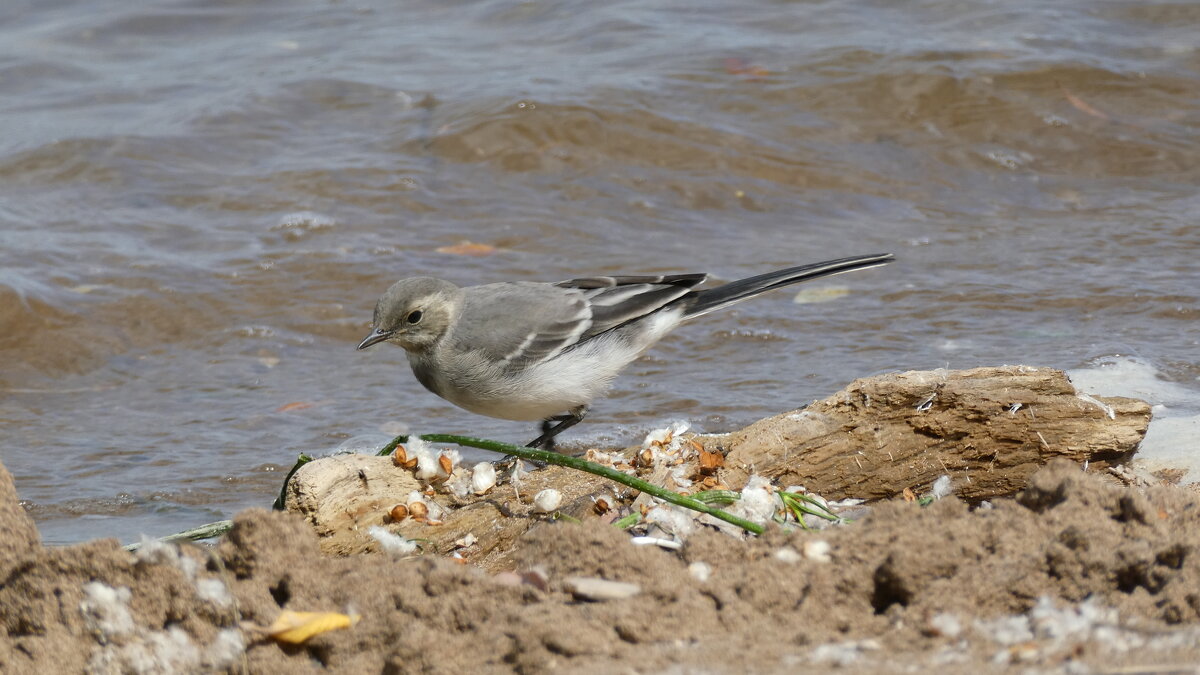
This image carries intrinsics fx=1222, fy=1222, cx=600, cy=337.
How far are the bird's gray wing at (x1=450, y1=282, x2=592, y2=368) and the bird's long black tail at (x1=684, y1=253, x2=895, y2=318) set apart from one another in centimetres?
55

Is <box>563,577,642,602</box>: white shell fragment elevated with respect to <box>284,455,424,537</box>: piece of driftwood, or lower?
elevated

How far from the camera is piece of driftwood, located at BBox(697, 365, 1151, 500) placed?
421cm

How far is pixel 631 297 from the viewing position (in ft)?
18.6

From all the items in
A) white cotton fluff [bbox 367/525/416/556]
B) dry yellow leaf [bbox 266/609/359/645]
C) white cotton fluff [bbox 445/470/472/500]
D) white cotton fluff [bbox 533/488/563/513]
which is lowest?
white cotton fluff [bbox 445/470/472/500]

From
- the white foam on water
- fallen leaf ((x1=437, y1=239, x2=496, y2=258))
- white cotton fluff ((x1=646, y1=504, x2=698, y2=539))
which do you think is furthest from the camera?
fallen leaf ((x1=437, y1=239, x2=496, y2=258))

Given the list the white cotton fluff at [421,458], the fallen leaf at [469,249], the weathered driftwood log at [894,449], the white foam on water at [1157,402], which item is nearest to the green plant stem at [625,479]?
the white cotton fluff at [421,458]

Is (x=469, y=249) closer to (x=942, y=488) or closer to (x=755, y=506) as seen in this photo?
(x=942, y=488)

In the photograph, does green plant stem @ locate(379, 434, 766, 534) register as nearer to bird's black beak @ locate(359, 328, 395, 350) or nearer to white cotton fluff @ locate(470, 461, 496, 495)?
white cotton fluff @ locate(470, 461, 496, 495)

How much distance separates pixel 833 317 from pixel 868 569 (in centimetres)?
520

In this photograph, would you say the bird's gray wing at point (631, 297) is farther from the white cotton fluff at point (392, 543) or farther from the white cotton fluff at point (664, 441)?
the white cotton fluff at point (392, 543)

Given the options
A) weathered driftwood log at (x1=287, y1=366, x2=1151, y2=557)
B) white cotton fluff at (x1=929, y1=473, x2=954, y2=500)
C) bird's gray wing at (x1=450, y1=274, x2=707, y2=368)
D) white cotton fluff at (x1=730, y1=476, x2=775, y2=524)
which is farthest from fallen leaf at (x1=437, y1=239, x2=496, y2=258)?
white cotton fluff at (x1=730, y1=476, x2=775, y2=524)

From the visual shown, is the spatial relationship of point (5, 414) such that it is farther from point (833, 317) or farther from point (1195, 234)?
point (1195, 234)

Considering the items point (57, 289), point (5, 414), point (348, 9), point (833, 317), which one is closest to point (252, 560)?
point (5, 414)

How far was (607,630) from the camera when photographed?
274 cm
